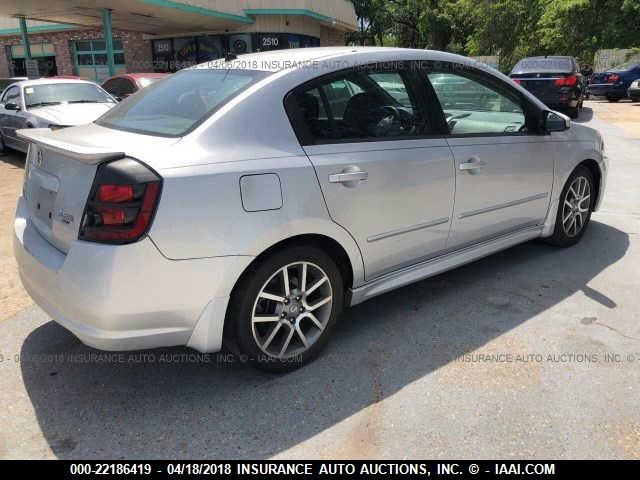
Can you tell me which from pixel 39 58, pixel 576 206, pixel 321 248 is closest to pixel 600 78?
pixel 576 206

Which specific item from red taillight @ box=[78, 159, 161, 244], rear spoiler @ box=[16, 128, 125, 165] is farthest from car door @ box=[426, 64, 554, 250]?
rear spoiler @ box=[16, 128, 125, 165]

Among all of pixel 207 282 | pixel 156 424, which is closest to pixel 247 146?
pixel 207 282

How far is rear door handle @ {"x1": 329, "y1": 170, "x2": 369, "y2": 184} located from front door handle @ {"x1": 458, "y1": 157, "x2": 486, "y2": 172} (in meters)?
0.83

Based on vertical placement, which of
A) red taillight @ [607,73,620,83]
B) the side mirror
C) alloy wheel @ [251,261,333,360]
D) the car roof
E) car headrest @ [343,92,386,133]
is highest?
car headrest @ [343,92,386,133]

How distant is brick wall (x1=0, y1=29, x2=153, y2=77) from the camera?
82.1ft

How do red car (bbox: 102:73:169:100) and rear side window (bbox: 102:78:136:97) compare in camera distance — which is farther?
rear side window (bbox: 102:78:136:97)

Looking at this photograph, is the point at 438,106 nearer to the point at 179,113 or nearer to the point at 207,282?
the point at 179,113

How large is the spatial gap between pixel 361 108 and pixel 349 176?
609 mm

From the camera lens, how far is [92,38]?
82.6 feet

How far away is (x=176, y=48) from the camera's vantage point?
80.5 feet

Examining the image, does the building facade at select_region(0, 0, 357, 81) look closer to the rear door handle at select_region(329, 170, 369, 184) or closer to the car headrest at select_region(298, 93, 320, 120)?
the car headrest at select_region(298, 93, 320, 120)

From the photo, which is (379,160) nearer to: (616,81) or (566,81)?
(566,81)

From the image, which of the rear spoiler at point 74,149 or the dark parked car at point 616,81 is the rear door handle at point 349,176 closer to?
the rear spoiler at point 74,149

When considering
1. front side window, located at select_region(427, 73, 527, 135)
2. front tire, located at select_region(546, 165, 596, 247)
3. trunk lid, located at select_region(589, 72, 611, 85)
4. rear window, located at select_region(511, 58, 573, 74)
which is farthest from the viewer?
trunk lid, located at select_region(589, 72, 611, 85)
